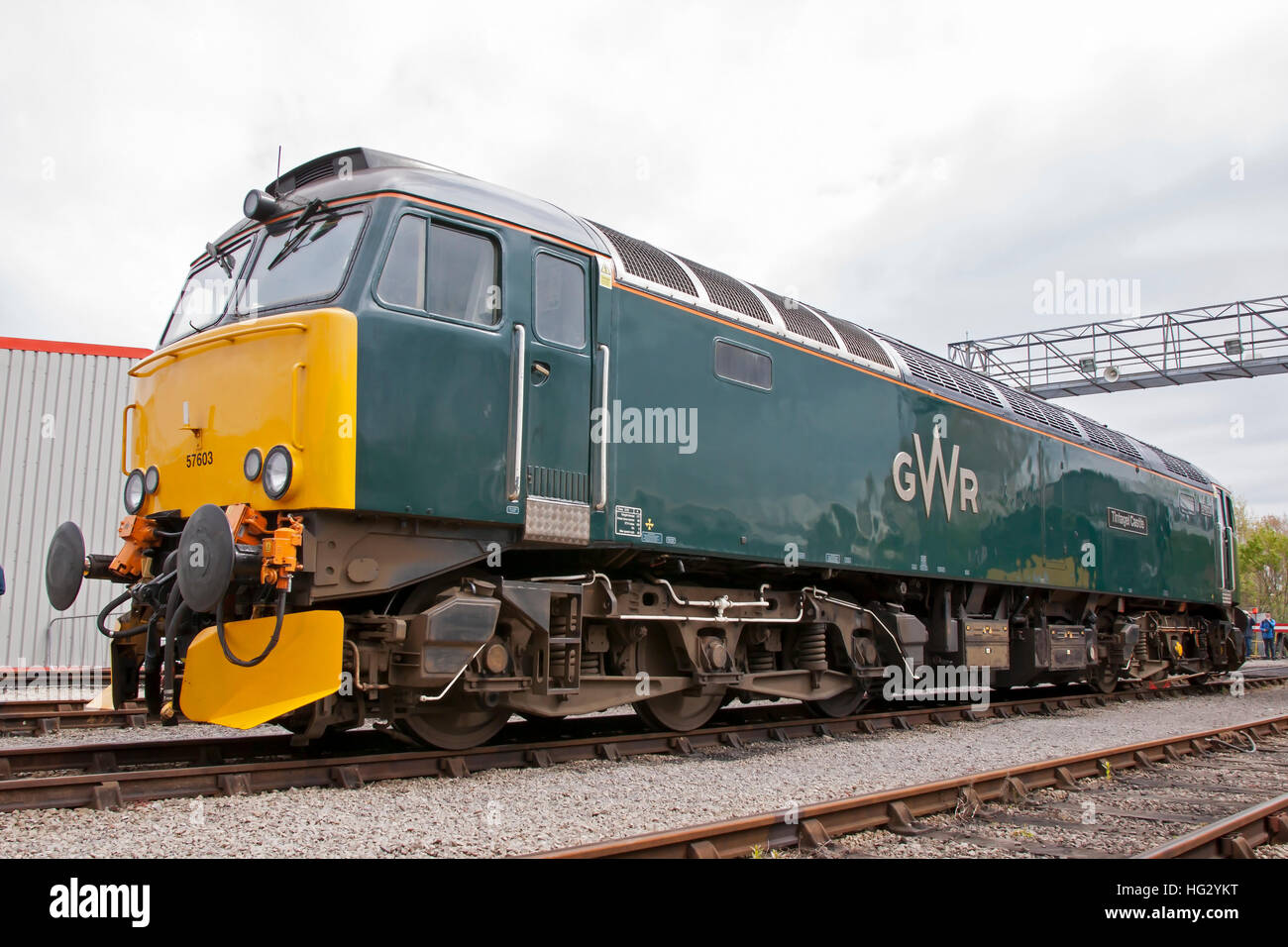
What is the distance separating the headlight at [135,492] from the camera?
705cm

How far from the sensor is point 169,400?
272 inches

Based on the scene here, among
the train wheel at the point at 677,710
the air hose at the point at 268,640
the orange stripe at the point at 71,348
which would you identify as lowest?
the train wheel at the point at 677,710

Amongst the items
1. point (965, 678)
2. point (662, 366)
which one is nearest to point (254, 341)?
point (662, 366)

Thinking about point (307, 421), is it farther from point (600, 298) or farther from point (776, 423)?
point (776, 423)

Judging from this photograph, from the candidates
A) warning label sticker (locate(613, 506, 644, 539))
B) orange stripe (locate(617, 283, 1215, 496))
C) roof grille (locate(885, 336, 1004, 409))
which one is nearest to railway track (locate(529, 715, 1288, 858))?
warning label sticker (locate(613, 506, 644, 539))

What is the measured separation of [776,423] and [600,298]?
240cm

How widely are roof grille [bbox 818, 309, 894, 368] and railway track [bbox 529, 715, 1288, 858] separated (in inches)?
179

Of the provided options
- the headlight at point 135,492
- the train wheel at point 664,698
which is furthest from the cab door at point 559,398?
the headlight at point 135,492

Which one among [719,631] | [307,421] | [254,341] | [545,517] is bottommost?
[719,631]

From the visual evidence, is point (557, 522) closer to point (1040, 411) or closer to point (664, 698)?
point (664, 698)

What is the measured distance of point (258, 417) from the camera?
608 centimetres

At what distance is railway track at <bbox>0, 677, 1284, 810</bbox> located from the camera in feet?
17.6

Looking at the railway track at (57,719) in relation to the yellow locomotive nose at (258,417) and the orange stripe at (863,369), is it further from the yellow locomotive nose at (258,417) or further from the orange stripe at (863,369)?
the orange stripe at (863,369)

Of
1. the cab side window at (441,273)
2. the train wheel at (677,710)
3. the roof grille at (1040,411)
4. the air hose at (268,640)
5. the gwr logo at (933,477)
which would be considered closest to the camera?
the air hose at (268,640)
